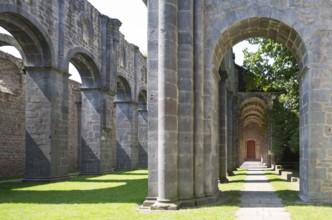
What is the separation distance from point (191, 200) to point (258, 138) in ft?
134

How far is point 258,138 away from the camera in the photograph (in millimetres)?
48312

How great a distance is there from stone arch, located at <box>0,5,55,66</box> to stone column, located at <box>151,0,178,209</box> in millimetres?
5790

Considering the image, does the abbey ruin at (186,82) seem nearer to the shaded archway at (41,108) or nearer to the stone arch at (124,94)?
the shaded archway at (41,108)

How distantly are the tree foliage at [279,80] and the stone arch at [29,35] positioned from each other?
923 centimetres

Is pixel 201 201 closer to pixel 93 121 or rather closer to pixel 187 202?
pixel 187 202

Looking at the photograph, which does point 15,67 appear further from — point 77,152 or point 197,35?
point 197,35

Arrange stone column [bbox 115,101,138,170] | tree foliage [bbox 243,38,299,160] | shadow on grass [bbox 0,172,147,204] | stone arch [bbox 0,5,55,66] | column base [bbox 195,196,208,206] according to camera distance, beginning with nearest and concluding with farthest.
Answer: column base [bbox 195,196,208,206]
shadow on grass [bbox 0,172,147,204]
stone arch [bbox 0,5,55,66]
tree foliage [bbox 243,38,299,160]
stone column [bbox 115,101,138,170]

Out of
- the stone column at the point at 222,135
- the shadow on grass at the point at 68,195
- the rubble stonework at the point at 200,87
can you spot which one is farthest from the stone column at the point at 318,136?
the stone column at the point at 222,135

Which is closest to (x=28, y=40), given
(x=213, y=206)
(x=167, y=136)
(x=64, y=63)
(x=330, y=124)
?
(x=64, y=63)

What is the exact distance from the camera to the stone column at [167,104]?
28.3 feet

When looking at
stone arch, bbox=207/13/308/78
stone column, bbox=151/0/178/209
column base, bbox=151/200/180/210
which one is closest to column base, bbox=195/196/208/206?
stone column, bbox=151/0/178/209

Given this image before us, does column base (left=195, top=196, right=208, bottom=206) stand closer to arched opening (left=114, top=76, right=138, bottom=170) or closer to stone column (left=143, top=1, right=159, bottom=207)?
stone column (left=143, top=1, right=159, bottom=207)

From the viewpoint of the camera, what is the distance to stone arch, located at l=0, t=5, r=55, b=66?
12.9 metres

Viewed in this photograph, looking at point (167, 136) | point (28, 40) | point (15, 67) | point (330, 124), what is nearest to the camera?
point (167, 136)
